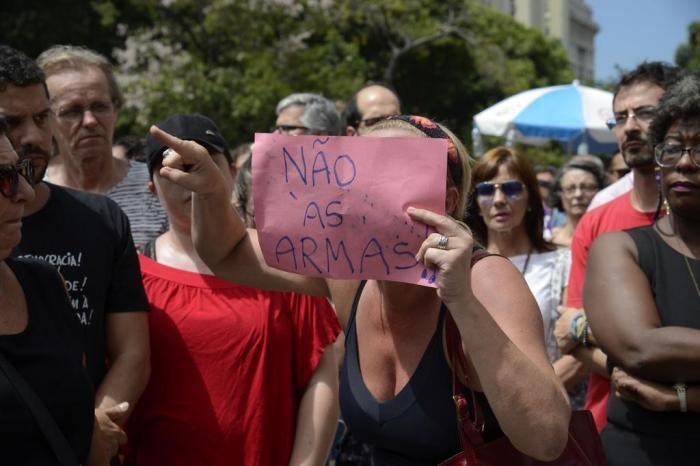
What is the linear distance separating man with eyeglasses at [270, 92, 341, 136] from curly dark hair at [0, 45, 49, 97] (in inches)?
86.0

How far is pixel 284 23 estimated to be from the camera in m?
21.7

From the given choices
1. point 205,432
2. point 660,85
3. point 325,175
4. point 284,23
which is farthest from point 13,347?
point 284,23

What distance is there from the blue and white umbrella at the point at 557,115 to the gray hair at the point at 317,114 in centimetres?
568

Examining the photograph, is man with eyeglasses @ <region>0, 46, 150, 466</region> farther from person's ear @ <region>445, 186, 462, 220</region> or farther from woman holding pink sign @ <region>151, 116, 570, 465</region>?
person's ear @ <region>445, 186, 462, 220</region>

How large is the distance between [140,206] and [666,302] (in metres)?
2.31

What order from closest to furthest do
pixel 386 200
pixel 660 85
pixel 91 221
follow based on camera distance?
pixel 386 200
pixel 91 221
pixel 660 85

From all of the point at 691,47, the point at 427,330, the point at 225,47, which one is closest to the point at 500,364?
the point at 427,330

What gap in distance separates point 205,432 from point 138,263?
61 centimetres

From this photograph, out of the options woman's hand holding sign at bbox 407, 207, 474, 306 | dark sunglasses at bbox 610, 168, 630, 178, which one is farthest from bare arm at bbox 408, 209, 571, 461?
dark sunglasses at bbox 610, 168, 630, 178

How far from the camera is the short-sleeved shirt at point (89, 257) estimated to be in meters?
3.14

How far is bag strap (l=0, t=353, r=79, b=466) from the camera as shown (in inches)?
89.7

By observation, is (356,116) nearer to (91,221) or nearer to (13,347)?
(91,221)

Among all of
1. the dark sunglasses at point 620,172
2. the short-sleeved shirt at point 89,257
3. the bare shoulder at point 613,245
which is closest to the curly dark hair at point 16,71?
the short-sleeved shirt at point 89,257

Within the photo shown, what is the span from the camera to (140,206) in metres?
4.26
